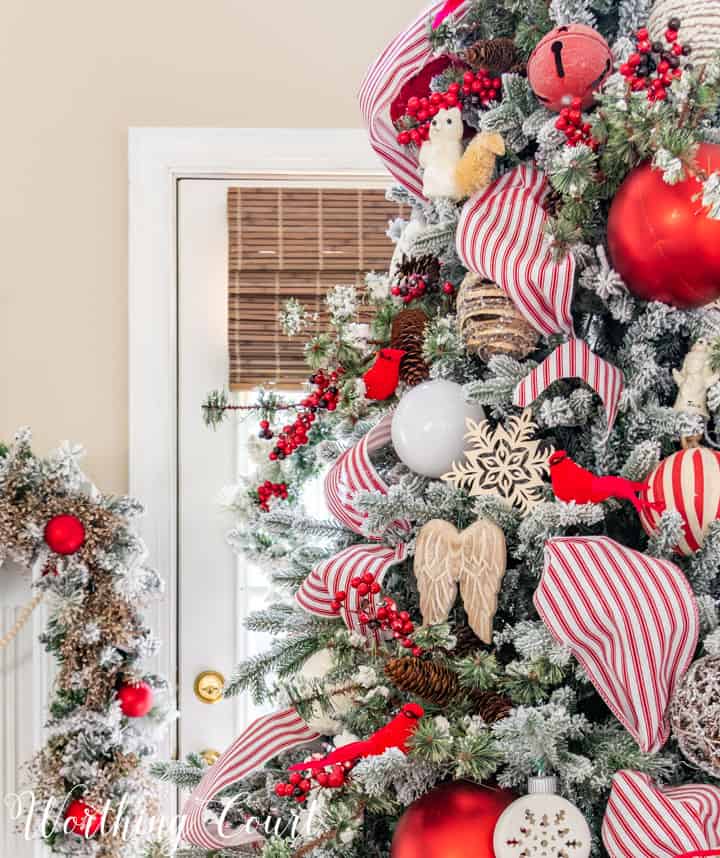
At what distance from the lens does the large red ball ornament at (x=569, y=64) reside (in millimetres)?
784

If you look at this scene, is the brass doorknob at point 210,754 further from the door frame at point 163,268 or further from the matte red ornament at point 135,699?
the matte red ornament at point 135,699

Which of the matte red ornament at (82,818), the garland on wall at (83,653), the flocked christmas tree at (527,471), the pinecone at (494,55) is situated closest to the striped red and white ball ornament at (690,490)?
the flocked christmas tree at (527,471)

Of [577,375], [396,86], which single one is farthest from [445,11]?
[577,375]

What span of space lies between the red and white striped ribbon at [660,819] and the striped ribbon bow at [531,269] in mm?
311

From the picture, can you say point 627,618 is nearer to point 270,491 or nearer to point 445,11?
point 270,491

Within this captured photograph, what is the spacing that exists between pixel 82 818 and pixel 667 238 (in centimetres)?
120

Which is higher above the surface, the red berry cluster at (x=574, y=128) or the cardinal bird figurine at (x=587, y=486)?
the red berry cluster at (x=574, y=128)

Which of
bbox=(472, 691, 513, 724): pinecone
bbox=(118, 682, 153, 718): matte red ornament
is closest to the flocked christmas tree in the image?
bbox=(472, 691, 513, 724): pinecone

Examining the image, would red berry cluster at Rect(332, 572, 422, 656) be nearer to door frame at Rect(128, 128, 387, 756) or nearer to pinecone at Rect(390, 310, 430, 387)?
pinecone at Rect(390, 310, 430, 387)

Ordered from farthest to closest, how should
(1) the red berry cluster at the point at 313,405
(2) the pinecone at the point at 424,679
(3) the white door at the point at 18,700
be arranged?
1. (3) the white door at the point at 18,700
2. (1) the red berry cluster at the point at 313,405
3. (2) the pinecone at the point at 424,679

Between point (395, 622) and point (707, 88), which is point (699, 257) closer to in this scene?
point (707, 88)

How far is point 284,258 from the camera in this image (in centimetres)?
162

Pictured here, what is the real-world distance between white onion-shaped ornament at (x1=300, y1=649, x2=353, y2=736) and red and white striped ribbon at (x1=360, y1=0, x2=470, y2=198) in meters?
0.56

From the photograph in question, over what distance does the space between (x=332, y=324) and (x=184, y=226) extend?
748 millimetres
